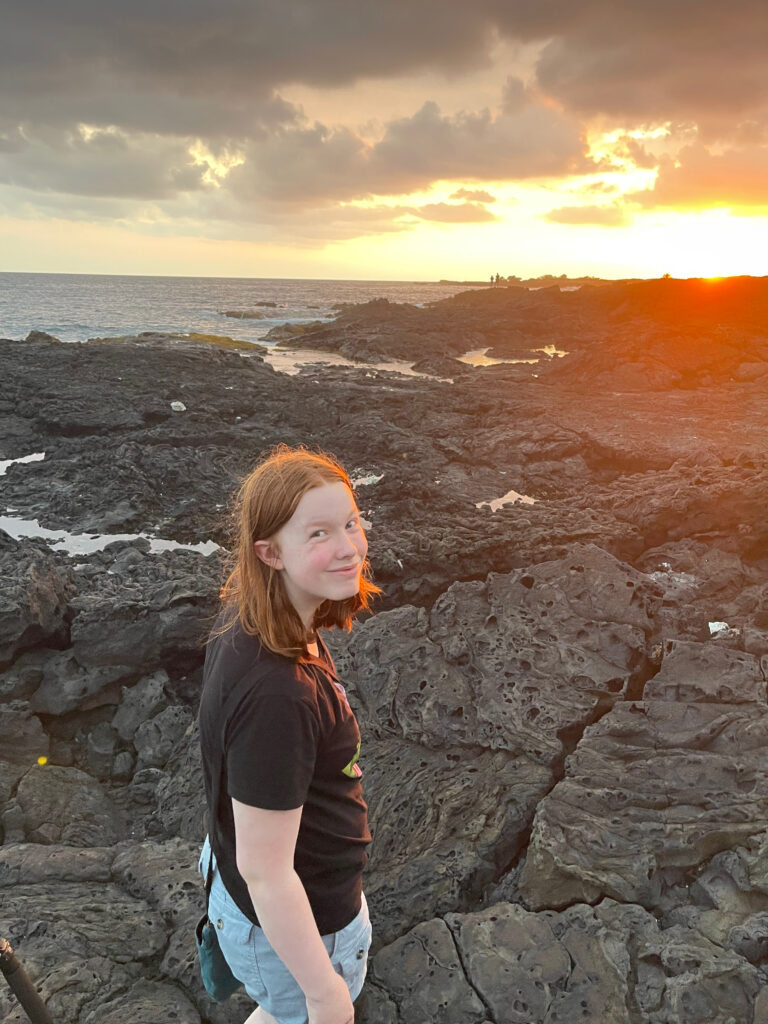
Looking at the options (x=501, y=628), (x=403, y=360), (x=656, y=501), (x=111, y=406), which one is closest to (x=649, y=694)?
(x=501, y=628)

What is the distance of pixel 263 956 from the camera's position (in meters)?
2.01

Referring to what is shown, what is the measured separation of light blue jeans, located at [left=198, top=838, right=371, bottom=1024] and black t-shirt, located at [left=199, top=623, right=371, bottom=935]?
49 millimetres

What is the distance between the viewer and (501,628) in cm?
543

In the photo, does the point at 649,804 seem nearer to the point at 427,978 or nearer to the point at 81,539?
the point at 427,978

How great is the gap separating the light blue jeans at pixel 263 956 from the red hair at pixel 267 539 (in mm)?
876

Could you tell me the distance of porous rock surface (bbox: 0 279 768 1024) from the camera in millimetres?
3143

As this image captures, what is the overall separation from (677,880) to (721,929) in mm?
369

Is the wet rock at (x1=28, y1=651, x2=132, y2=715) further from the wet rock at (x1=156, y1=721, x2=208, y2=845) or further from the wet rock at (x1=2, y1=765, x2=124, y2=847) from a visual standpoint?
the wet rock at (x1=156, y1=721, x2=208, y2=845)

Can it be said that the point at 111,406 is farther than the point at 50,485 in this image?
Yes

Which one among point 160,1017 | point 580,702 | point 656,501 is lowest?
point 160,1017

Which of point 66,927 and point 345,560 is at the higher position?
point 345,560

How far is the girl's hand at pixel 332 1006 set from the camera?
1.75m

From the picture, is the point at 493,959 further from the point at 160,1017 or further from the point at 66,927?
the point at 66,927

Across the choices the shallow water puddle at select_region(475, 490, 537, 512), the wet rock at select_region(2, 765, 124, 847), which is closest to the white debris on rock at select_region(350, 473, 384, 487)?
the shallow water puddle at select_region(475, 490, 537, 512)
